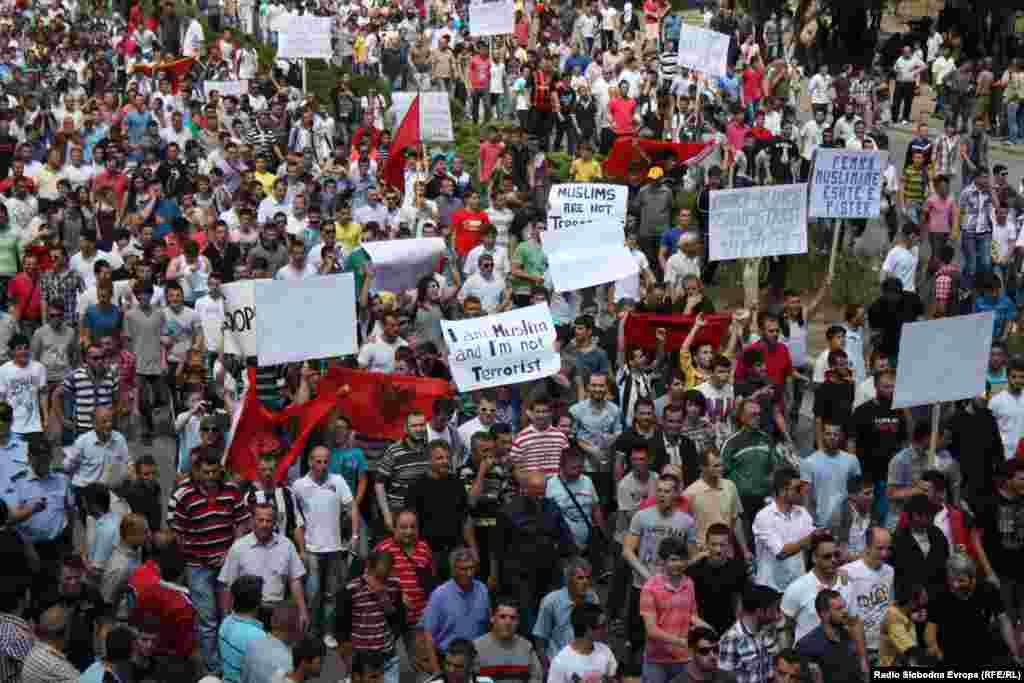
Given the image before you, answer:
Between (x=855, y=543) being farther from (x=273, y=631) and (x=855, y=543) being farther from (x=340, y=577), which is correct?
(x=273, y=631)

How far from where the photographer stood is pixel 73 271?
16016 mm

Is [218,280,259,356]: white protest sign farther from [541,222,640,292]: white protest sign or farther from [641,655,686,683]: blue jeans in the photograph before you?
[641,655,686,683]: blue jeans

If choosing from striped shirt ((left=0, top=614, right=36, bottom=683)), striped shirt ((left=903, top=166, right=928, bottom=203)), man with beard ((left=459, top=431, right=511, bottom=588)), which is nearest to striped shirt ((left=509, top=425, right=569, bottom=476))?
man with beard ((left=459, top=431, right=511, bottom=588))

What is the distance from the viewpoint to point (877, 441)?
1302cm

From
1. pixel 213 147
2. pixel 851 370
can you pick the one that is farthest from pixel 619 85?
pixel 851 370

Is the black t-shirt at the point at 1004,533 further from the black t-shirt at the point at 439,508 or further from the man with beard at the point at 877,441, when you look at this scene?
the black t-shirt at the point at 439,508

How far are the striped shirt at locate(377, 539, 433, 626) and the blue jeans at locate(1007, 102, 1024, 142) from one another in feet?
67.9

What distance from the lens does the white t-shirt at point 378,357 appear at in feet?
46.3

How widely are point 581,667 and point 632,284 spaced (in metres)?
7.58

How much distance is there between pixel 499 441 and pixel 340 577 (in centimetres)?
135

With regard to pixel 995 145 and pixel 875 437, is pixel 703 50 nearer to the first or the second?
pixel 995 145

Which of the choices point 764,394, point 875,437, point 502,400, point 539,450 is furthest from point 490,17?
point 539,450

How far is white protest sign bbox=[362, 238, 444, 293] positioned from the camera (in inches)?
666

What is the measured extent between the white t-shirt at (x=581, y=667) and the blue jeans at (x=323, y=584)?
228cm
